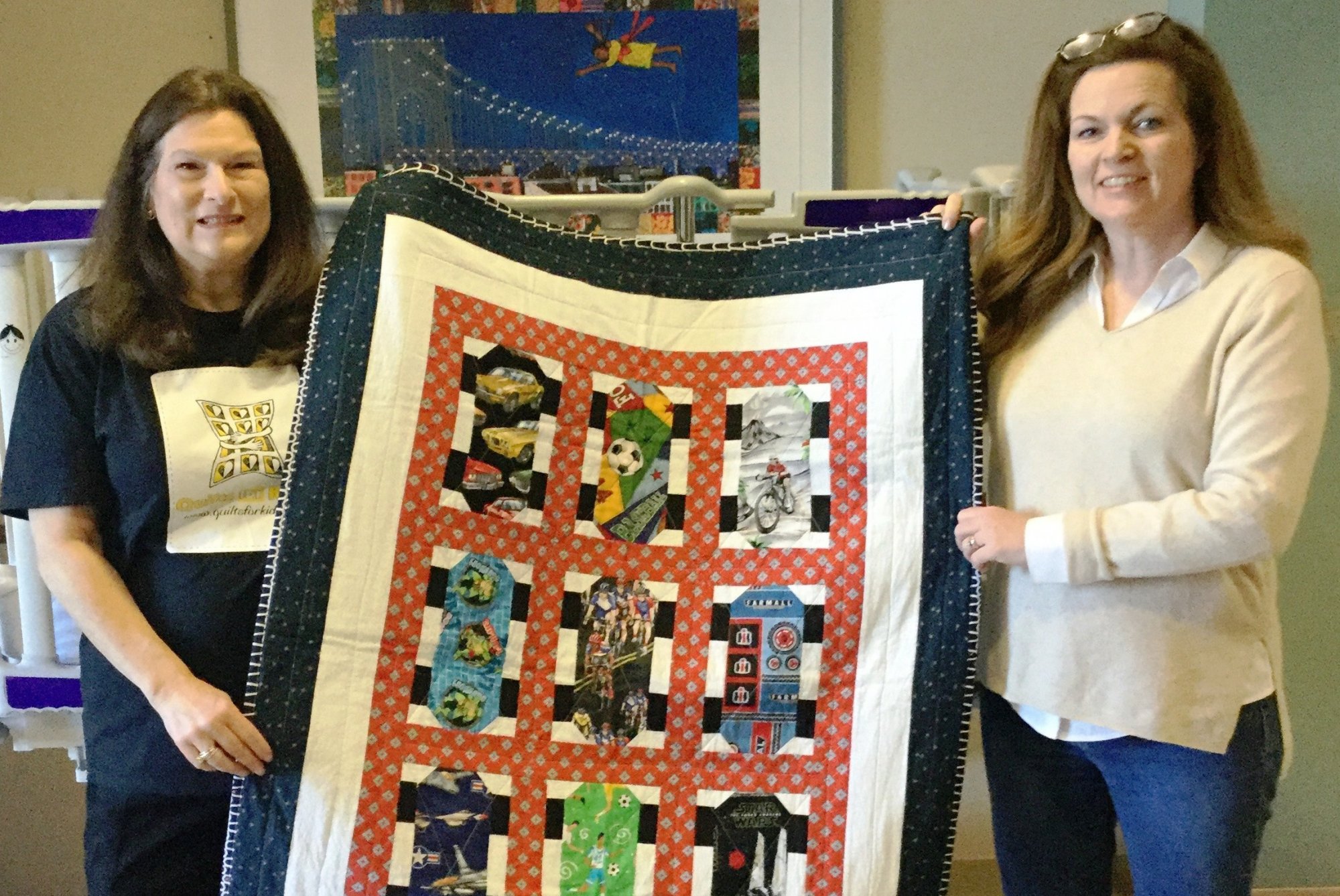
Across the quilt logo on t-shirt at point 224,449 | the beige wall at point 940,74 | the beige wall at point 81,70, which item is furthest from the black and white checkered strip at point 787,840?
the beige wall at point 81,70

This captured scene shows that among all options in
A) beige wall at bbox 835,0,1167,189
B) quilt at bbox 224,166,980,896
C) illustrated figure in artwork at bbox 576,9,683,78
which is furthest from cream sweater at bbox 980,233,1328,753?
illustrated figure in artwork at bbox 576,9,683,78

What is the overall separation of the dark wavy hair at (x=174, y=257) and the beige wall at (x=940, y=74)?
130 centimetres

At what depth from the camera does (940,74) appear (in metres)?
2.34

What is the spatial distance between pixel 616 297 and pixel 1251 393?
0.76 metres

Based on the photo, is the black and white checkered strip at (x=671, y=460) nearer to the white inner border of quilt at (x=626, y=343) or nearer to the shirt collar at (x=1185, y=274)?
the white inner border of quilt at (x=626, y=343)

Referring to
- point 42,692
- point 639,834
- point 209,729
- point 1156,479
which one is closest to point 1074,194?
point 1156,479

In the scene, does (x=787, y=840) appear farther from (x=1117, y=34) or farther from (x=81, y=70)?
(x=81, y=70)

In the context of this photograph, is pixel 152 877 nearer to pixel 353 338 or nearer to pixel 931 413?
pixel 353 338

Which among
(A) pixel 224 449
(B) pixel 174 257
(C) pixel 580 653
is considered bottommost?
(C) pixel 580 653

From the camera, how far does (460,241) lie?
4.62 ft

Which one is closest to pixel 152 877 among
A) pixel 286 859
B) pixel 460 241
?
pixel 286 859

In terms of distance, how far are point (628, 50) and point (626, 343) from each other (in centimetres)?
107

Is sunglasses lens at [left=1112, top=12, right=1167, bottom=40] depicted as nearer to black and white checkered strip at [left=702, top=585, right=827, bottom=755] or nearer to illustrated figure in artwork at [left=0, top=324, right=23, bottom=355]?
black and white checkered strip at [left=702, top=585, right=827, bottom=755]

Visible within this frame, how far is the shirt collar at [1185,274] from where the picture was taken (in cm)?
119
